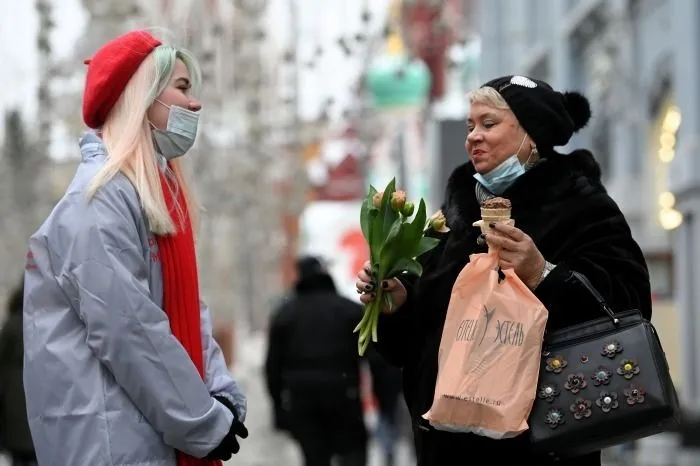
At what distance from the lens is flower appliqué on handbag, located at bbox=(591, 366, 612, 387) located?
4.53 metres

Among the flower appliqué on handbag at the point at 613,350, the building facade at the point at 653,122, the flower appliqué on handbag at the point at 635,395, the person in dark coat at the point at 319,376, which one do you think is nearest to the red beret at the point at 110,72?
the flower appliqué on handbag at the point at 613,350

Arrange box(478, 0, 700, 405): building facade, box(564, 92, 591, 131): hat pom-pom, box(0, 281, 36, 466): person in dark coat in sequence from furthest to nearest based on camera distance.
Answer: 1. box(478, 0, 700, 405): building facade
2. box(0, 281, 36, 466): person in dark coat
3. box(564, 92, 591, 131): hat pom-pom

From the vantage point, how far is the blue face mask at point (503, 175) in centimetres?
493

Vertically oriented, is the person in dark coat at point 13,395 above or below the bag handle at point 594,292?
below

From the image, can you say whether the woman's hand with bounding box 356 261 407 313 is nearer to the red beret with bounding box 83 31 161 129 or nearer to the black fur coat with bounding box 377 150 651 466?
the black fur coat with bounding box 377 150 651 466

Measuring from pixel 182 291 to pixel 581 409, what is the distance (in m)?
1.14

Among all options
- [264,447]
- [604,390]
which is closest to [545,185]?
[604,390]

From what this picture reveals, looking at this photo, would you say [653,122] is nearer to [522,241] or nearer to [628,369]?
[522,241]

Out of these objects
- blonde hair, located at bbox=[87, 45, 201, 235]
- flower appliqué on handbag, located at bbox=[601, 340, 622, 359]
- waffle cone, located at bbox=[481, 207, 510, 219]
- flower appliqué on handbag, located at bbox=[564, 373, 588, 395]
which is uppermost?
blonde hair, located at bbox=[87, 45, 201, 235]

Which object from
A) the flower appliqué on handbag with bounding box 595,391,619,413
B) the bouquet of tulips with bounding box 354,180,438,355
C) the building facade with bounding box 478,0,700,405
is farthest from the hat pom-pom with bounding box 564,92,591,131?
the building facade with bounding box 478,0,700,405

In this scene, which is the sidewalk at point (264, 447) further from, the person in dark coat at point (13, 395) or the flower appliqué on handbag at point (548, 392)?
the flower appliqué on handbag at point (548, 392)

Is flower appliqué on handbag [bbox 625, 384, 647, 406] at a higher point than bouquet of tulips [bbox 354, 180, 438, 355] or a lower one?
lower

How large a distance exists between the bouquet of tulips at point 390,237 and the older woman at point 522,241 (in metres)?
0.05

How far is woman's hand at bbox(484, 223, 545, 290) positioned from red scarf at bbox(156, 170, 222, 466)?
2.74 feet
